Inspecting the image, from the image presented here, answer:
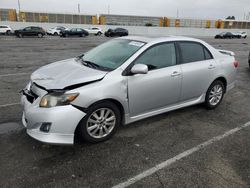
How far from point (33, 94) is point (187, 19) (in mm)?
67924

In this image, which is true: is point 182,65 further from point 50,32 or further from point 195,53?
point 50,32

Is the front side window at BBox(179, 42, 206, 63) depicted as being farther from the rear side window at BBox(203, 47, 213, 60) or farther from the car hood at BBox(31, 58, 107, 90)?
the car hood at BBox(31, 58, 107, 90)

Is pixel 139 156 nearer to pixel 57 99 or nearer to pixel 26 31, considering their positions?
pixel 57 99

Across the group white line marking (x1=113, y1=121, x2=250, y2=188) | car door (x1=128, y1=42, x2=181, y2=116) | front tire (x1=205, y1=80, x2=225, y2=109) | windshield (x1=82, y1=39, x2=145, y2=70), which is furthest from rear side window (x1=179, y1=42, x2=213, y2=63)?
white line marking (x1=113, y1=121, x2=250, y2=188)

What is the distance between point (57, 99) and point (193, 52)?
114 inches

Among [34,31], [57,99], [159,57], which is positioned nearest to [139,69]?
[159,57]

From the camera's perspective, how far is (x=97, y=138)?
3.59m

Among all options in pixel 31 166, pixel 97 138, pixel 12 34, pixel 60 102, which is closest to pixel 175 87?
pixel 97 138

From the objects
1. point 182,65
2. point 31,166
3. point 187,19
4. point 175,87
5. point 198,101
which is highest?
point 187,19

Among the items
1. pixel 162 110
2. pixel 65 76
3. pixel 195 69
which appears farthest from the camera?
pixel 195 69

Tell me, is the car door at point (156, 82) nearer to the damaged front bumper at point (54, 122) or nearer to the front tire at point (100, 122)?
the front tire at point (100, 122)

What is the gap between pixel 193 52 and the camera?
184 inches

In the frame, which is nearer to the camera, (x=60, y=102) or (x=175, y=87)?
(x=60, y=102)

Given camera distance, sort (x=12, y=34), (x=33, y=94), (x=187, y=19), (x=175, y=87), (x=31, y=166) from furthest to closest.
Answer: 1. (x=187, y=19)
2. (x=12, y=34)
3. (x=175, y=87)
4. (x=33, y=94)
5. (x=31, y=166)
